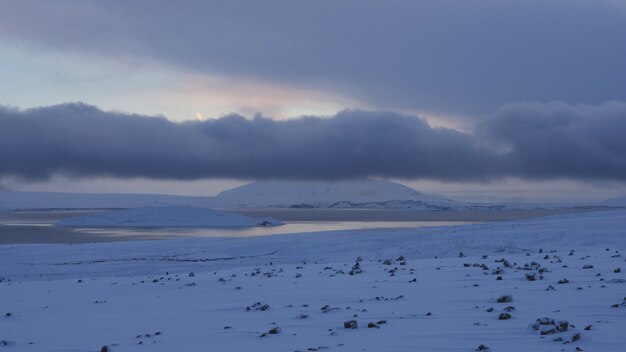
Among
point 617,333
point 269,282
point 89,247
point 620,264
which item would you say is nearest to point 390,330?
point 617,333

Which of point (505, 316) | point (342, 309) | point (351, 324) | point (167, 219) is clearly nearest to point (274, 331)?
point (351, 324)

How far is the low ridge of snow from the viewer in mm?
91688

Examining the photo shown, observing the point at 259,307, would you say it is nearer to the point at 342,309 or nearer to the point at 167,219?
the point at 342,309

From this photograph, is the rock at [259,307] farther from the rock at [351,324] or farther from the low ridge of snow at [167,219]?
the low ridge of snow at [167,219]

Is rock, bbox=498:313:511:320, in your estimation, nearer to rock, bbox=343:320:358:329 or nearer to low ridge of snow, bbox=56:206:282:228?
rock, bbox=343:320:358:329

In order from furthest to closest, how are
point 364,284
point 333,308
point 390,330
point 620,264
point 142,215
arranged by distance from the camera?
1. point 142,215
2. point 620,264
3. point 364,284
4. point 333,308
5. point 390,330

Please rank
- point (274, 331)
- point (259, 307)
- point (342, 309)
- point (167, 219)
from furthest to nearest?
point (167, 219) < point (259, 307) < point (342, 309) < point (274, 331)

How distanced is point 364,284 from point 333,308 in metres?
3.55

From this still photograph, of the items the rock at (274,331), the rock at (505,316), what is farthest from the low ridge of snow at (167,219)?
the rock at (505,316)

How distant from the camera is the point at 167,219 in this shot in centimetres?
9425

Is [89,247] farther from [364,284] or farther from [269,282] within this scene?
[364,284]

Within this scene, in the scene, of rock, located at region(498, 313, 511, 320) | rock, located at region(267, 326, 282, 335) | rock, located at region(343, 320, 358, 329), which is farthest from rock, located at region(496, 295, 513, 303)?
rock, located at region(267, 326, 282, 335)

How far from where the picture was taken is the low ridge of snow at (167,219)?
91.7 meters

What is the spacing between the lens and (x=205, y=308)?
13250mm
